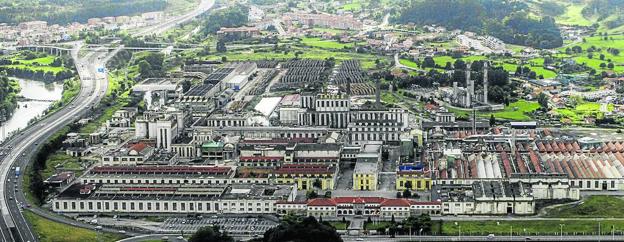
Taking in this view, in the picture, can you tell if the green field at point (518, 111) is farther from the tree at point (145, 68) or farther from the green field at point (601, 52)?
the tree at point (145, 68)

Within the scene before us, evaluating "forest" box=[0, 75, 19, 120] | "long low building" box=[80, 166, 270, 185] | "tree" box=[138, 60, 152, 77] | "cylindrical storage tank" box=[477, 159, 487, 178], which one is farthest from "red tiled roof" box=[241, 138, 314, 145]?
"tree" box=[138, 60, 152, 77]

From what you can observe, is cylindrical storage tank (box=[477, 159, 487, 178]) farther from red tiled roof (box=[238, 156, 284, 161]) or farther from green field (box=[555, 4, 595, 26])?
green field (box=[555, 4, 595, 26])

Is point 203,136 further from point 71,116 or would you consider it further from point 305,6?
point 305,6

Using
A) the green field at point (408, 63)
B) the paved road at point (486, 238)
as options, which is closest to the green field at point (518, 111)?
the green field at point (408, 63)

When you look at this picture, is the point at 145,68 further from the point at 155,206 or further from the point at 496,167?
the point at 496,167

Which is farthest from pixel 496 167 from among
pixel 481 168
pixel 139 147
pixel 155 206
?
pixel 139 147
